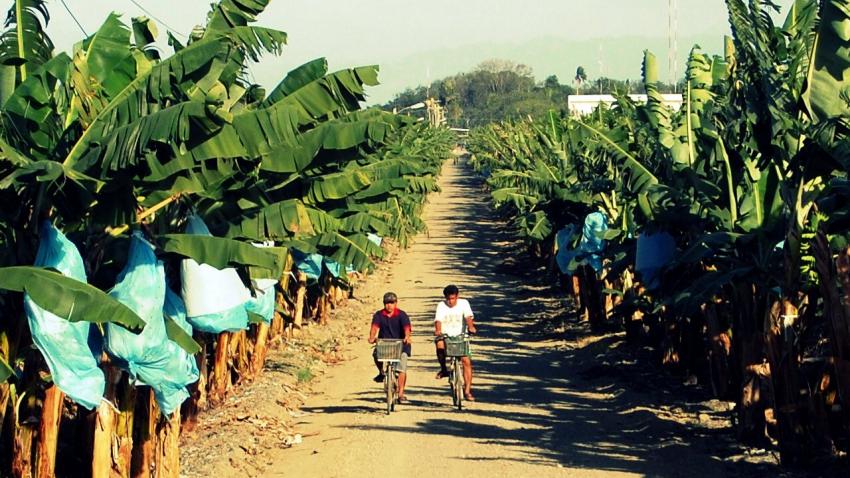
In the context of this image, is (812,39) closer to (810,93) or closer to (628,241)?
(810,93)

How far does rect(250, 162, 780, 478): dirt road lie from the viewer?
516 inches

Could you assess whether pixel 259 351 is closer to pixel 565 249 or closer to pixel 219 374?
pixel 219 374

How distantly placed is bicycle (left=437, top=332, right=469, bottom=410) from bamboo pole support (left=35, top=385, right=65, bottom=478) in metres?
6.52

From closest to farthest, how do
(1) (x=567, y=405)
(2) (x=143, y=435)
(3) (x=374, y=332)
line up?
(2) (x=143, y=435) → (3) (x=374, y=332) → (1) (x=567, y=405)

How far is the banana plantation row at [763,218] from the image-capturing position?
11.4 m

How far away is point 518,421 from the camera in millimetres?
15516

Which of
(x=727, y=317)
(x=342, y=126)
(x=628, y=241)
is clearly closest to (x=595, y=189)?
(x=628, y=241)

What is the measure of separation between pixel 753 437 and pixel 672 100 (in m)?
32.3

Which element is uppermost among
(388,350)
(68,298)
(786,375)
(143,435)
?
(68,298)

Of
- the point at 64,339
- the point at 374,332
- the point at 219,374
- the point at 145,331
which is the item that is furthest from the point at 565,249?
the point at 64,339

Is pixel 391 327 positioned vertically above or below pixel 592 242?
below

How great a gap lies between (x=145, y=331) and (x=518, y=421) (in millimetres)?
6608

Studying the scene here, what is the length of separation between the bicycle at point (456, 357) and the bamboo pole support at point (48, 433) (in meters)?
6.52

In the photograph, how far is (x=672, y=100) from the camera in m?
44.5
